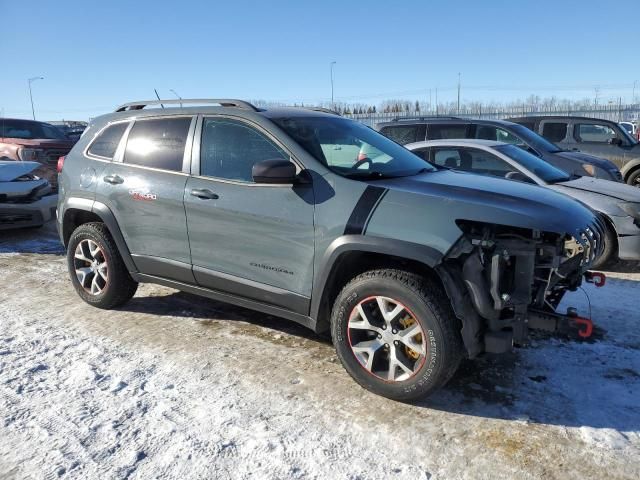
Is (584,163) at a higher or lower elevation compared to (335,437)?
higher

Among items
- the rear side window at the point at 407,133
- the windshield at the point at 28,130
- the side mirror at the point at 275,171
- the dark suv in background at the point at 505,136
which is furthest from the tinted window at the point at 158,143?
the windshield at the point at 28,130

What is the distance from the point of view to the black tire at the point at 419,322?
3.00m

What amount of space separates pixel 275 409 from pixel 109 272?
229 cm

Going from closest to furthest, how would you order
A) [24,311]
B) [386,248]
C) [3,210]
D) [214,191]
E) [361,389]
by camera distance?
[386,248] → [361,389] → [214,191] → [24,311] → [3,210]

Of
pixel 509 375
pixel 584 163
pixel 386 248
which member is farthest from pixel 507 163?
pixel 386 248

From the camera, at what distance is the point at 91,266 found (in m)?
Result: 4.78

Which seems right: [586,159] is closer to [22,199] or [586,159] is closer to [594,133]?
[594,133]

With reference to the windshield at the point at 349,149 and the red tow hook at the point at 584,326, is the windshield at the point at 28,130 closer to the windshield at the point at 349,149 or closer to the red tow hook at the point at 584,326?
the windshield at the point at 349,149

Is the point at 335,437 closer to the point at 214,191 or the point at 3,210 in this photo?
the point at 214,191

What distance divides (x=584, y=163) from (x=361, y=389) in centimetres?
608

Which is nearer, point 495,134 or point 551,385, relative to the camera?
point 551,385

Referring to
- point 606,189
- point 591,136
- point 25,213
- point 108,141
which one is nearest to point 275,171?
point 108,141

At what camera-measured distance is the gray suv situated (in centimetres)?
301

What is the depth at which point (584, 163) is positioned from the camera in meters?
7.77
